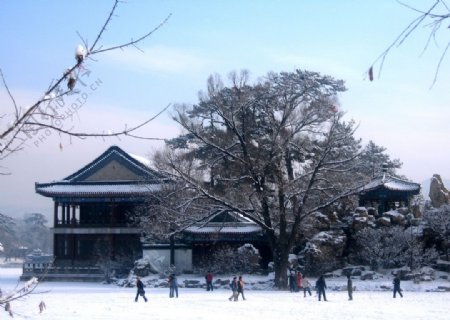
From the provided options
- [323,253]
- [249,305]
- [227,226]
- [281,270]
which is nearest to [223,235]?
[227,226]

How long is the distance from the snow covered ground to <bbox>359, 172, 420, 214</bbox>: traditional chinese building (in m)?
8.50

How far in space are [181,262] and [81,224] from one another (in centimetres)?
717

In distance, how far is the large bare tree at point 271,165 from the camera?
3144 centimetres

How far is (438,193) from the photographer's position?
38281mm

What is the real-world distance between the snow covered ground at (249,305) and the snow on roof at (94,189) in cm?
953

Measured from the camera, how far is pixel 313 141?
3512 cm

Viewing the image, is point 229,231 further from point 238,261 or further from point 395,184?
point 395,184

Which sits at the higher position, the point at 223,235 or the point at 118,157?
the point at 118,157

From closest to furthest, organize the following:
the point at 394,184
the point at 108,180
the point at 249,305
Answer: the point at 249,305 → the point at 394,184 → the point at 108,180

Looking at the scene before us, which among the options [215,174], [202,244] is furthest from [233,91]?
[202,244]

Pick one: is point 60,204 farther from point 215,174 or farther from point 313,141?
point 313,141

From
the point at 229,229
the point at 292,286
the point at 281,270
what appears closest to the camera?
the point at 292,286

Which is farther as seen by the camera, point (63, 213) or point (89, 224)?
point (63, 213)

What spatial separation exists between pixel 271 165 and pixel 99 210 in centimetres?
1452
